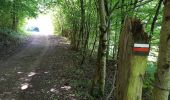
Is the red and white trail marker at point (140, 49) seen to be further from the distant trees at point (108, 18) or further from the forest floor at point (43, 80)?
the forest floor at point (43, 80)

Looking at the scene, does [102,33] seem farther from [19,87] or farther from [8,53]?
[8,53]

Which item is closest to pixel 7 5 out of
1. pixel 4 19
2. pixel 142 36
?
pixel 4 19

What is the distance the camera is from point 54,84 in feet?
34.2

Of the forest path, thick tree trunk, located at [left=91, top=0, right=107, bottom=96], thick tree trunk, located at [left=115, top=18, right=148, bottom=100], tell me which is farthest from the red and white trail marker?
the forest path

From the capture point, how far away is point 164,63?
2584mm

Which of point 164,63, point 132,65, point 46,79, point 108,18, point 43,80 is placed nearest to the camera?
point 164,63

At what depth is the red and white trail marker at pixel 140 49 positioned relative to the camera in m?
2.62

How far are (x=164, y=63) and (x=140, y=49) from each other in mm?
255

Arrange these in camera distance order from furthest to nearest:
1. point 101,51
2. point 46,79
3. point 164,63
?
point 46,79, point 101,51, point 164,63

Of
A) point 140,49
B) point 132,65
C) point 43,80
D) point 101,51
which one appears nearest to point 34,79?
point 43,80

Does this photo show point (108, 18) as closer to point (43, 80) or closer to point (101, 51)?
point (101, 51)

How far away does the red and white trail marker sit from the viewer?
2.62 meters

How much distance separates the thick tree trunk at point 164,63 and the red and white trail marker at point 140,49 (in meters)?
0.13

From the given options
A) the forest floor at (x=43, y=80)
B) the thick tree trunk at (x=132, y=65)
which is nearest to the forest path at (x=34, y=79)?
the forest floor at (x=43, y=80)
